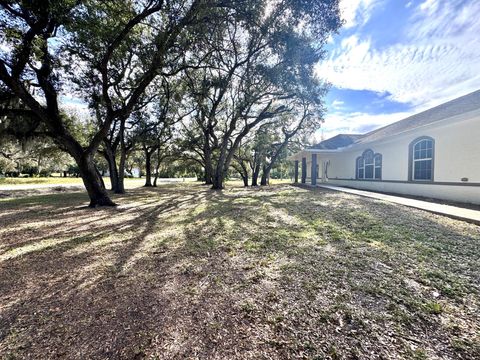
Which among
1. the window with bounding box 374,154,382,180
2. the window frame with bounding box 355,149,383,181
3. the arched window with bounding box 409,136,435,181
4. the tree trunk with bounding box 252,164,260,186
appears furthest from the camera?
the tree trunk with bounding box 252,164,260,186

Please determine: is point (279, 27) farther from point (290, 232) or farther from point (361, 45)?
point (290, 232)

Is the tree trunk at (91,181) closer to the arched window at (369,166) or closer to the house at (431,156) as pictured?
the house at (431,156)

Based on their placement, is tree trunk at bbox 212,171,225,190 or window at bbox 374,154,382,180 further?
tree trunk at bbox 212,171,225,190

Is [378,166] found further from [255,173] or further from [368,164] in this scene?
[255,173]

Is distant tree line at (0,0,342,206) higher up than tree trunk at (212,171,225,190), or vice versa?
distant tree line at (0,0,342,206)

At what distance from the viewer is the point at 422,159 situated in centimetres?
977

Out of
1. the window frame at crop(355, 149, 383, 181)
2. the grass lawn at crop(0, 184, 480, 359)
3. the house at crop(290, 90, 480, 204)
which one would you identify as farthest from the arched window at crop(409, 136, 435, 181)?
the grass lawn at crop(0, 184, 480, 359)

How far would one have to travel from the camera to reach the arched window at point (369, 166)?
1284cm

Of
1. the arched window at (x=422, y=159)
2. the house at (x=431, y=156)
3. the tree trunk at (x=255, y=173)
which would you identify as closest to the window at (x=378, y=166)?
the house at (x=431, y=156)

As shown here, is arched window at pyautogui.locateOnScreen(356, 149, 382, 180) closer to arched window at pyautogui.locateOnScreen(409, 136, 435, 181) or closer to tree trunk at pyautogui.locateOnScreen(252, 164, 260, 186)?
arched window at pyautogui.locateOnScreen(409, 136, 435, 181)

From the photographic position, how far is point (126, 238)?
4.48m

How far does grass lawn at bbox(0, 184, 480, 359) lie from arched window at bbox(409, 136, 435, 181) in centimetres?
593

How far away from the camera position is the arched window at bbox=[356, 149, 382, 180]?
42.1 feet

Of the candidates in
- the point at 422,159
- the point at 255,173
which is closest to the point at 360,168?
the point at 422,159
